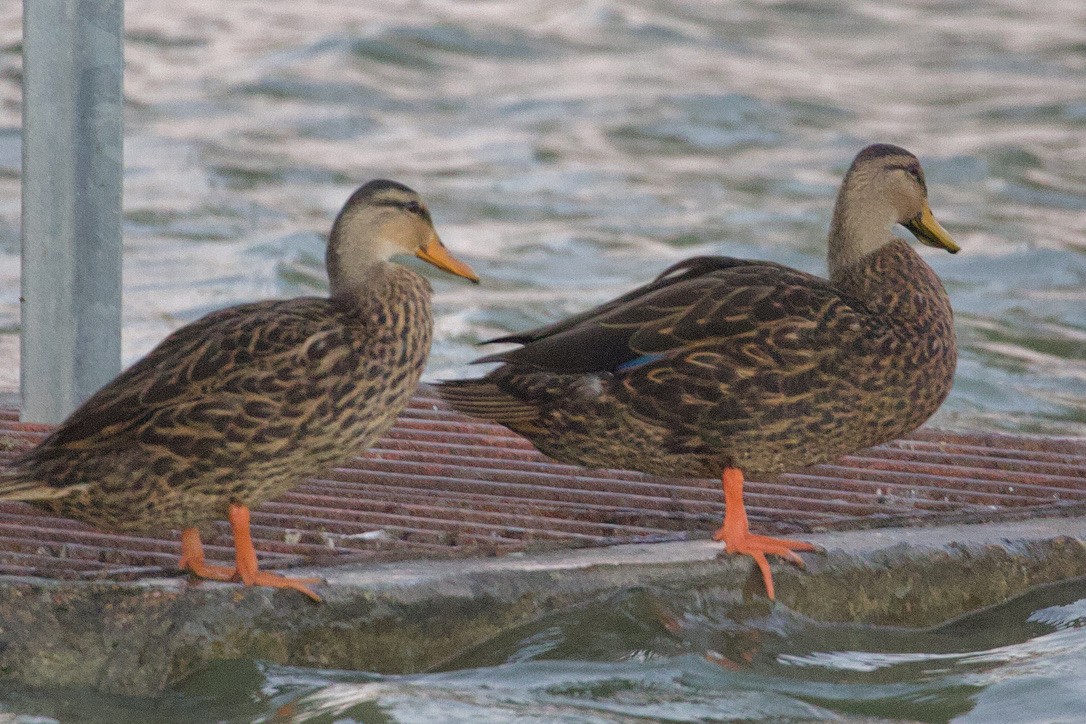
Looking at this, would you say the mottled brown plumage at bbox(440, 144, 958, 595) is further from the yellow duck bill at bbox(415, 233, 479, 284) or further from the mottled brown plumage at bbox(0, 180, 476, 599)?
the mottled brown plumage at bbox(0, 180, 476, 599)

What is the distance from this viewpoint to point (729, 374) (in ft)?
13.2

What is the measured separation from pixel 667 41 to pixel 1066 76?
3211 mm

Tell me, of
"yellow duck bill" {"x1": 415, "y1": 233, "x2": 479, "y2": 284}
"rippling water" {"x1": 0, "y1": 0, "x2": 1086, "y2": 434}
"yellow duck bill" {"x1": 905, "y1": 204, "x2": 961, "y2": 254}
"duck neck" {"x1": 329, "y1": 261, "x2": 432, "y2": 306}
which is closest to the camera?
"duck neck" {"x1": 329, "y1": 261, "x2": 432, "y2": 306}

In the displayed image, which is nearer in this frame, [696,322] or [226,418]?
[226,418]

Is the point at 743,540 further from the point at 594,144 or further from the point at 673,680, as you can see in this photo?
the point at 594,144

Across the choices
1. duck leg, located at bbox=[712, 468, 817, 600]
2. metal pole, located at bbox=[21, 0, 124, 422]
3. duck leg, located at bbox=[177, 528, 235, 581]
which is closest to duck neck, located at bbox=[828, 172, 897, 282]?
duck leg, located at bbox=[712, 468, 817, 600]

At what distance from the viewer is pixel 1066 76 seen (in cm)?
1402

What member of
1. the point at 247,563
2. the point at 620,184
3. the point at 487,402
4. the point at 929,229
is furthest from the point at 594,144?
the point at 247,563

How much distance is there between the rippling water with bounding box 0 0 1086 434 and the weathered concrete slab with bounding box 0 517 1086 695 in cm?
285

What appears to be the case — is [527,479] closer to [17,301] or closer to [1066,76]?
[17,301]

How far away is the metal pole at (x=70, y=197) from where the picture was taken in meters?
4.89

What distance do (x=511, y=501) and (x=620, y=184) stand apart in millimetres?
6630

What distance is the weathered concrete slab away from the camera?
11.6ft

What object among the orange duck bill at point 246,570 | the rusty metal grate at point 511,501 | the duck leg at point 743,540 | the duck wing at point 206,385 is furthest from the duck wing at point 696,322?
the orange duck bill at point 246,570
